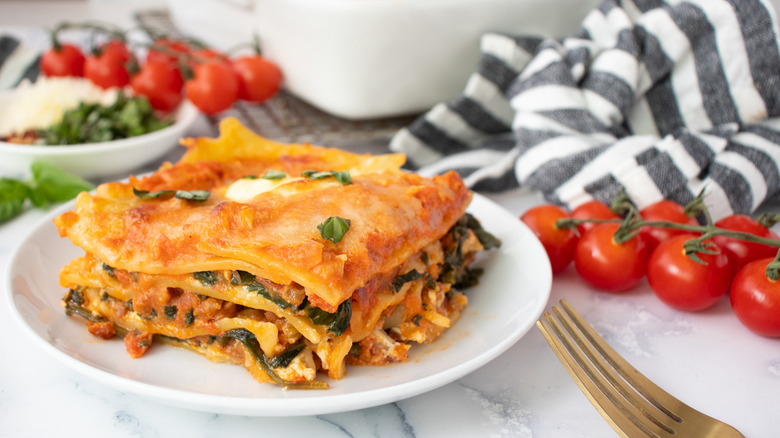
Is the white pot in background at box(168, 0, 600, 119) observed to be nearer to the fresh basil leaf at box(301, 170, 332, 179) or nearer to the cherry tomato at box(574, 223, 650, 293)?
the fresh basil leaf at box(301, 170, 332, 179)

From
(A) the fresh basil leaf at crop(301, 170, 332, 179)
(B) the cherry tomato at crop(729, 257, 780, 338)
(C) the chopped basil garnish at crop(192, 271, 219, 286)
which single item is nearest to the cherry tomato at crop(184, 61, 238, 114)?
(A) the fresh basil leaf at crop(301, 170, 332, 179)

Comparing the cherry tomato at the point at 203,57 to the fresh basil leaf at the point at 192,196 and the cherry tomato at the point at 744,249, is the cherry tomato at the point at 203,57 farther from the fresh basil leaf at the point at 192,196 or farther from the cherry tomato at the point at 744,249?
the cherry tomato at the point at 744,249

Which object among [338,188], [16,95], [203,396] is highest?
[338,188]

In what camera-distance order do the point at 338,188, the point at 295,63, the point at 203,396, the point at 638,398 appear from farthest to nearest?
the point at 295,63 < the point at 338,188 < the point at 638,398 < the point at 203,396

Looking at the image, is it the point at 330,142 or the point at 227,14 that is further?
the point at 227,14

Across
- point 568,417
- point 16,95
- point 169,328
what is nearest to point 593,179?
point 568,417

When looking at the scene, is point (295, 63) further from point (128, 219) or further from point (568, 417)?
point (568, 417)
